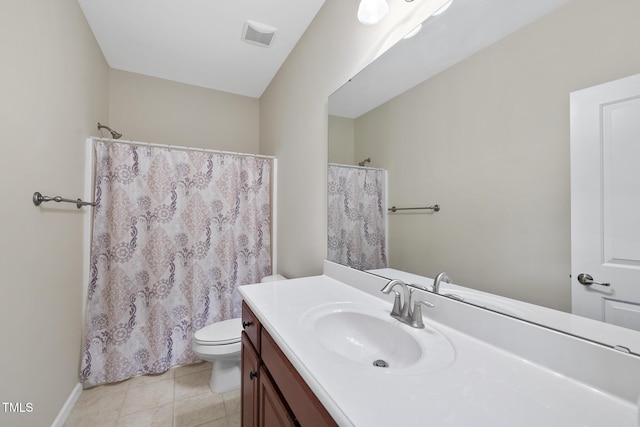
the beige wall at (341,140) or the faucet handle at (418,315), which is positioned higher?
the beige wall at (341,140)

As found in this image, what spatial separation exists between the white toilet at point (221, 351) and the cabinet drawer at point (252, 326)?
0.65 m

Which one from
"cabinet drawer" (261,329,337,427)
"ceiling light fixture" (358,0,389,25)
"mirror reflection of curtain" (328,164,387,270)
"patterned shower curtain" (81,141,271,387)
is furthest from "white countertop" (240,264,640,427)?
"patterned shower curtain" (81,141,271,387)

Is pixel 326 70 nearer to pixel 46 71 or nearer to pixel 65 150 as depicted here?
pixel 46 71

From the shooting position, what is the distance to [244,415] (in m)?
1.21

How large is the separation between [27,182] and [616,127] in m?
1.99

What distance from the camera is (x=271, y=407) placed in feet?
2.82

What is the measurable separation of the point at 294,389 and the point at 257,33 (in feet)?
7.35

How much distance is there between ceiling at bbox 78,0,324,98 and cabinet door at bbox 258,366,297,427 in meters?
2.08

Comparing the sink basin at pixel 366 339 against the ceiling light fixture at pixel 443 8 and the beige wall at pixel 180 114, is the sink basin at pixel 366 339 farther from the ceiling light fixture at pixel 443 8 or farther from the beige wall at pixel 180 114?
the beige wall at pixel 180 114

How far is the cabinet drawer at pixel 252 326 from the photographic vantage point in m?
1.02

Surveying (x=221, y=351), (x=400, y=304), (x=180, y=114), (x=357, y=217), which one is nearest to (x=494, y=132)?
(x=400, y=304)

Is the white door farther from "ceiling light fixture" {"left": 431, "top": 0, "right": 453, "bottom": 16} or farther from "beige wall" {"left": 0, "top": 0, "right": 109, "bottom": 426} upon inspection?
"beige wall" {"left": 0, "top": 0, "right": 109, "bottom": 426}

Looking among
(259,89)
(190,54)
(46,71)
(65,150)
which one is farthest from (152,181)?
(259,89)

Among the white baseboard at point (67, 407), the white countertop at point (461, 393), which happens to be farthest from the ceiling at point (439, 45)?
the white baseboard at point (67, 407)
